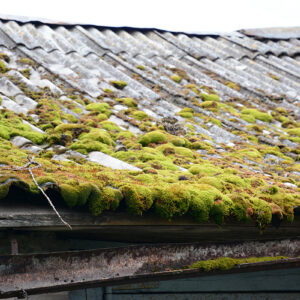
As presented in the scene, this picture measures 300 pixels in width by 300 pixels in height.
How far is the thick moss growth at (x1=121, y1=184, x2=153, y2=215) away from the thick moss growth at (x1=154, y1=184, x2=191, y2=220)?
0.08 metres

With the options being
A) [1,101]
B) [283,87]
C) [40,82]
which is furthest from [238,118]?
[1,101]

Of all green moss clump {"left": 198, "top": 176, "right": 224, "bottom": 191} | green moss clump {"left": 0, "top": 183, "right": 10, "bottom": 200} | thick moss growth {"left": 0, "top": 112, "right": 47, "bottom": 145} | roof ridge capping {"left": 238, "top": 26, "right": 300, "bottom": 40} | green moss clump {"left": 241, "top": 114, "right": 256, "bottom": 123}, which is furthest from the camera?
roof ridge capping {"left": 238, "top": 26, "right": 300, "bottom": 40}

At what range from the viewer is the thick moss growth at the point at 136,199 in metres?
2.66

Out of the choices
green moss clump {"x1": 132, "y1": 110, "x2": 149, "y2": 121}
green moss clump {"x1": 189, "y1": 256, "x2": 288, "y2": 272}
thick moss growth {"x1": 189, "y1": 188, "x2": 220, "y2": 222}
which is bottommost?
green moss clump {"x1": 189, "y1": 256, "x2": 288, "y2": 272}

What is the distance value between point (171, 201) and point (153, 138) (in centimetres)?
202

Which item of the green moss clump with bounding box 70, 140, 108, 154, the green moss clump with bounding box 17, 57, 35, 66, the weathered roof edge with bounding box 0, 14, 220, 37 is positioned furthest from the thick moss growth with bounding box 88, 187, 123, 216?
the weathered roof edge with bounding box 0, 14, 220, 37

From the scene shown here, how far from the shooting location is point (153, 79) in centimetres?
711

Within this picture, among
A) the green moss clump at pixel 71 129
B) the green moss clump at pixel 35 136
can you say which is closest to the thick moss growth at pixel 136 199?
the green moss clump at pixel 35 136

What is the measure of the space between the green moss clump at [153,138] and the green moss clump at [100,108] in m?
0.83

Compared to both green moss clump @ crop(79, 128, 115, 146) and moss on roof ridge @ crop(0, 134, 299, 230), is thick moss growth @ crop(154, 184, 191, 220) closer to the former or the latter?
moss on roof ridge @ crop(0, 134, 299, 230)

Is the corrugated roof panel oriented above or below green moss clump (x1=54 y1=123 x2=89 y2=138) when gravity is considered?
above

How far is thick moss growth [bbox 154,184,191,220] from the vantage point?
2.76 m

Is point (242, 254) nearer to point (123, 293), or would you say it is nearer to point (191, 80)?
point (123, 293)

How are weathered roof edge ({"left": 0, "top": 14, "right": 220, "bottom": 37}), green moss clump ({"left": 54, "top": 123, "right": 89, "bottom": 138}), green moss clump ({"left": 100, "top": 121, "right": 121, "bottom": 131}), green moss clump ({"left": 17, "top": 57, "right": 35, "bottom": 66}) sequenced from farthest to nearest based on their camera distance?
weathered roof edge ({"left": 0, "top": 14, "right": 220, "bottom": 37}), green moss clump ({"left": 17, "top": 57, "right": 35, "bottom": 66}), green moss clump ({"left": 100, "top": 121, "right": 121, "bottom": 131}), green moss clump ({"left": 54, "top": 123, "right": 89, "bottom": 138})
